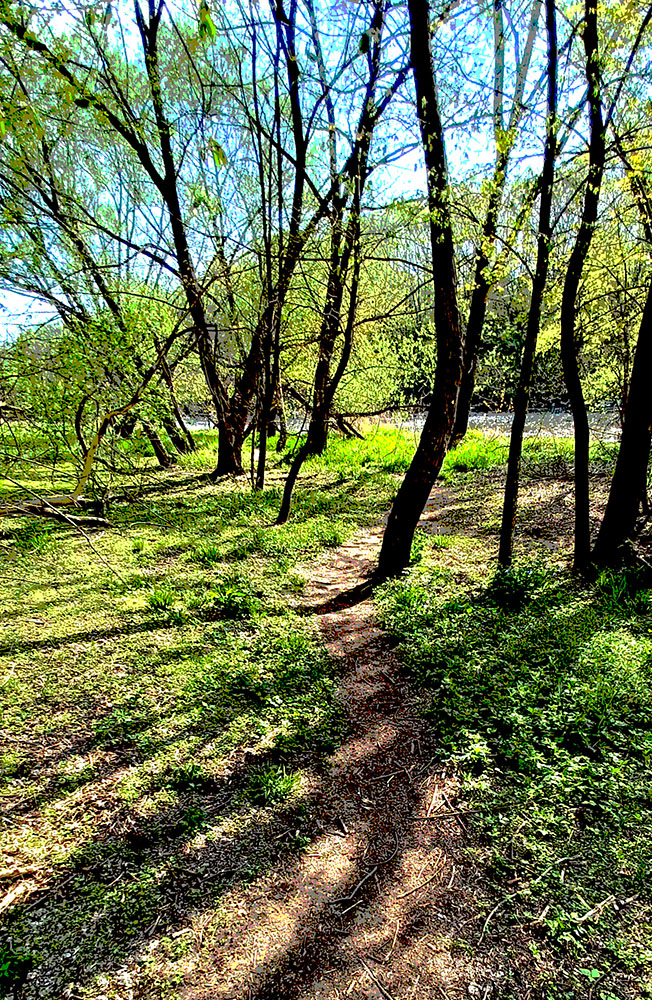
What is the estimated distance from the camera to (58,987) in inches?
82.4

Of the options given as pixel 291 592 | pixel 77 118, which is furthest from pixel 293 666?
pixel 77 118

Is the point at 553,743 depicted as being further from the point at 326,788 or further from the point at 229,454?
the point at 229,454

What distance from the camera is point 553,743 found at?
10.7 ft

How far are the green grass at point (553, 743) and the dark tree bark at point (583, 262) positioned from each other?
80 cm

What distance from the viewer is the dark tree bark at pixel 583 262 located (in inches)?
193

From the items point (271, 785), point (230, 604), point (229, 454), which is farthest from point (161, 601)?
point (229, 454)

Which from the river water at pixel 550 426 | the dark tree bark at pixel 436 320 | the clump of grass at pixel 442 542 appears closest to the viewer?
the dark tree bark at pixel 436 320

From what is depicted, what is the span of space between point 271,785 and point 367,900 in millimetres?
861

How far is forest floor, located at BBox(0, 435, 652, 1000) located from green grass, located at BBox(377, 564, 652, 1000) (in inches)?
0.6

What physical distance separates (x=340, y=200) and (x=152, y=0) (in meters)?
3.92

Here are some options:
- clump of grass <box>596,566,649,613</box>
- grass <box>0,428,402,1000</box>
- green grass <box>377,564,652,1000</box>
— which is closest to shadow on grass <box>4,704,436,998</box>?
grass <box>0,428,402,1000</box>

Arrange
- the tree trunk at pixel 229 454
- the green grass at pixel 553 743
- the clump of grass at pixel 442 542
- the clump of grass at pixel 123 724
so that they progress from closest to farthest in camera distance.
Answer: the green grass at pixel 553 743
the clump of grass at pixel 123 724
the clump of grass at pixel 442 542
the tree trunk at pixel 229 454

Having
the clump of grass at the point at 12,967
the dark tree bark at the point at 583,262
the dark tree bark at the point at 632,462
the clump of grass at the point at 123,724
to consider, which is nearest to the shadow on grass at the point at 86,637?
the clump of grass at the point at 123,724

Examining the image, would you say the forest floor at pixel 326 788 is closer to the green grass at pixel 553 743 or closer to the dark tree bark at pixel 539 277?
the green grass at pixel 553 743
